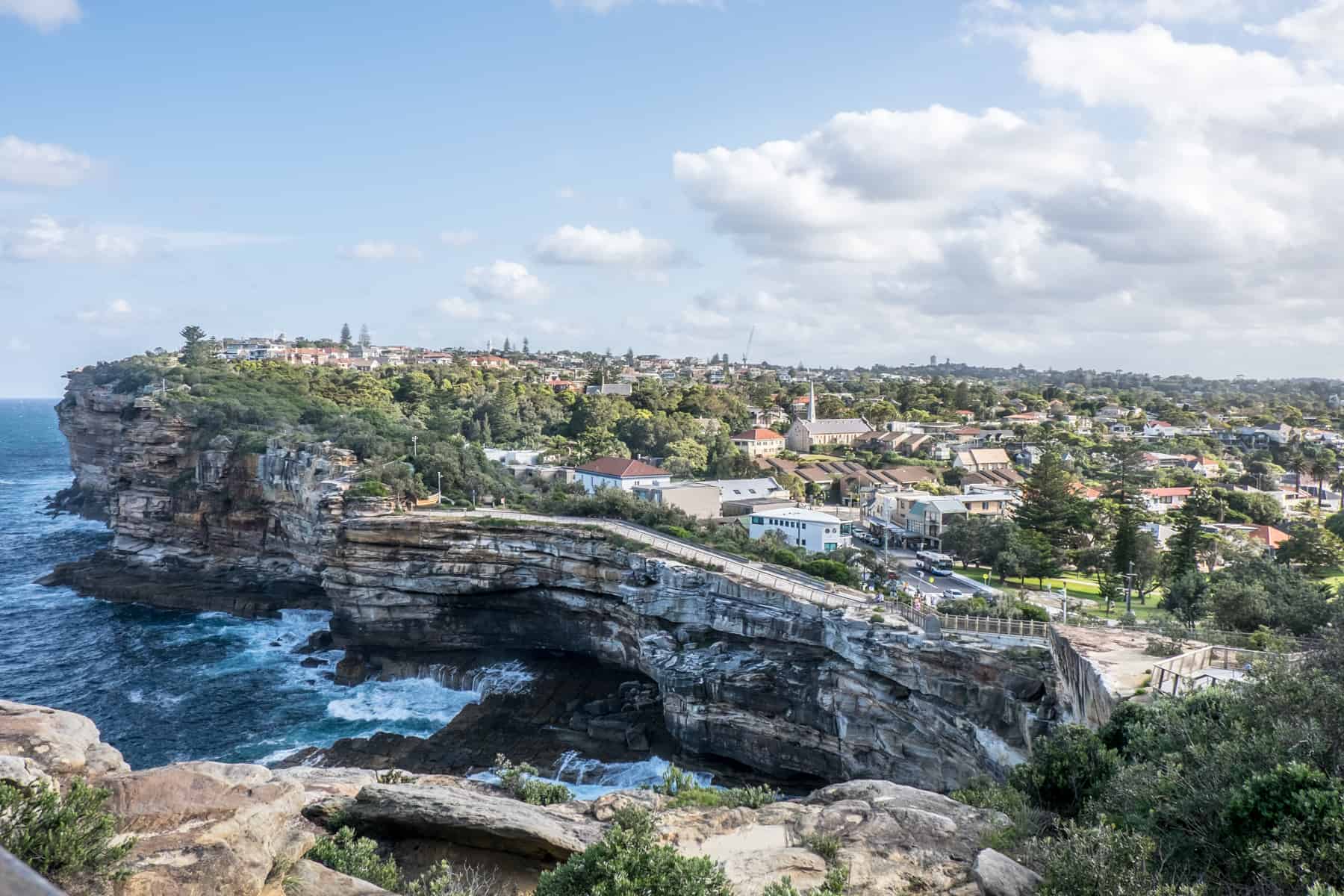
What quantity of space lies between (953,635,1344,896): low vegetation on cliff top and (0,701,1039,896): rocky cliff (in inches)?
47.0

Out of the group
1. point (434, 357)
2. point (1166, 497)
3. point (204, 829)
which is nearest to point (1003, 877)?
point (204, 829)

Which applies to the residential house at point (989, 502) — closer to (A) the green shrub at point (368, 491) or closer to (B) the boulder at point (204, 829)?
(A) the green shrub at point (368, 491)

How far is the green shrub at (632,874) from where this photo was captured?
7.98 m

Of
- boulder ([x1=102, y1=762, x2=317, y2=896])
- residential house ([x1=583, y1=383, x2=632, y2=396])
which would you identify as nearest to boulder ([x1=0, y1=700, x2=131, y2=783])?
boulder ([x1=102, y1=762, x2=317, y2=896])

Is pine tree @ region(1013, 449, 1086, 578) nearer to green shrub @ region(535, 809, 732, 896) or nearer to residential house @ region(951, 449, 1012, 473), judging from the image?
residential house @ region(951, 449, 1012, 473)

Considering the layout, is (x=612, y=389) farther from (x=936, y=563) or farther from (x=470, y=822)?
(x=470, y=822)

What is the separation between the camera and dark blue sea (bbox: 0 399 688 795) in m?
26.0

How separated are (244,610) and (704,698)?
26.2m

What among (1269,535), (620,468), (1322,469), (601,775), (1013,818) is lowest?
(601,775)

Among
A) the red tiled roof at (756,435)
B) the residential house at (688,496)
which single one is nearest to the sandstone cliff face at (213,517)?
the residential house at (688,496)

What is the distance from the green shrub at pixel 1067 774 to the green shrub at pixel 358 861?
921 cm

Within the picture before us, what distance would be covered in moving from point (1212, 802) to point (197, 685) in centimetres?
3311

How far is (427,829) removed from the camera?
1145 cm

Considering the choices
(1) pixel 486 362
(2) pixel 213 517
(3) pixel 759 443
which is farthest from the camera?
(1) pixel 486 362
